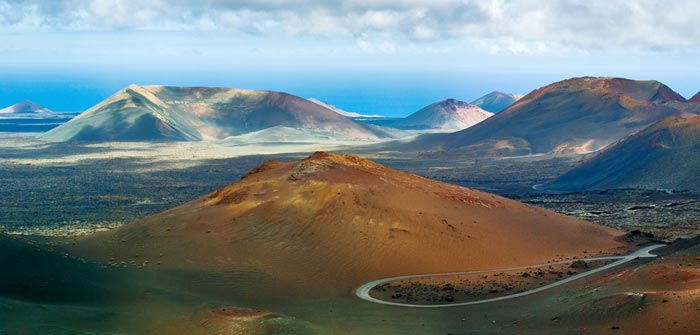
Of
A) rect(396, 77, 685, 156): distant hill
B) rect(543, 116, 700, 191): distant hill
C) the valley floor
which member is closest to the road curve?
the valley floor

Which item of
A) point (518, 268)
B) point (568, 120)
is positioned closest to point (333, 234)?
point (518, 268)

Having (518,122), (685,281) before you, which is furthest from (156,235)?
(518,122)

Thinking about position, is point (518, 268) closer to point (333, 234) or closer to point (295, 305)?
point (333, 234)

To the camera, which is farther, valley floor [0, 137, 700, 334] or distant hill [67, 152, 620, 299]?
distant hill [67, 152, 620, 299]

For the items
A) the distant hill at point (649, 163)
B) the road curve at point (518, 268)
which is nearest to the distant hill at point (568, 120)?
the distant hill at point (649, 163)

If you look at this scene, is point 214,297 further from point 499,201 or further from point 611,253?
point 499,201

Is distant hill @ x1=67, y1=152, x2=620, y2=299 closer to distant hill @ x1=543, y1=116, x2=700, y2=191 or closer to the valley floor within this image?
the valley floor
